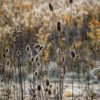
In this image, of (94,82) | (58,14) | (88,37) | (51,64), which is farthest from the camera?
(58,14)

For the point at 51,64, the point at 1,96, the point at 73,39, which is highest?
the point at 73,39

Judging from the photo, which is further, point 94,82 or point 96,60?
point 96,60

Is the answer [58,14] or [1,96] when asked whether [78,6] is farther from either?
[1,96]

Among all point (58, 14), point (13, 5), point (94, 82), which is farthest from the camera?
point (13, 5)

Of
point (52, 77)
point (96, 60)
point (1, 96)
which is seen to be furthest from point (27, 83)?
point (96, 60)

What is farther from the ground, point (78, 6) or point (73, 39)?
point (78, 6)

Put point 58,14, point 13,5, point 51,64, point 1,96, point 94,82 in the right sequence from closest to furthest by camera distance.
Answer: point 1,96
point 94,82
point 51,64
point 58,14
point 13,5

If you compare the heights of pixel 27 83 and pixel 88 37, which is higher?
pixel 88 37

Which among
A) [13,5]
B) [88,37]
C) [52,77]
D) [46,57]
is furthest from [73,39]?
[13,5]

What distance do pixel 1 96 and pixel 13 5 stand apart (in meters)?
2.73

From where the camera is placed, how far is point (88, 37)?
5.59 metres

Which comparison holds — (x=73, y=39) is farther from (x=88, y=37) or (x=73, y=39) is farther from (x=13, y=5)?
(x=13, y=5)

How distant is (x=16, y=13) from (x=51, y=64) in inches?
60.1

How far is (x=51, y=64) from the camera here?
205 inches
